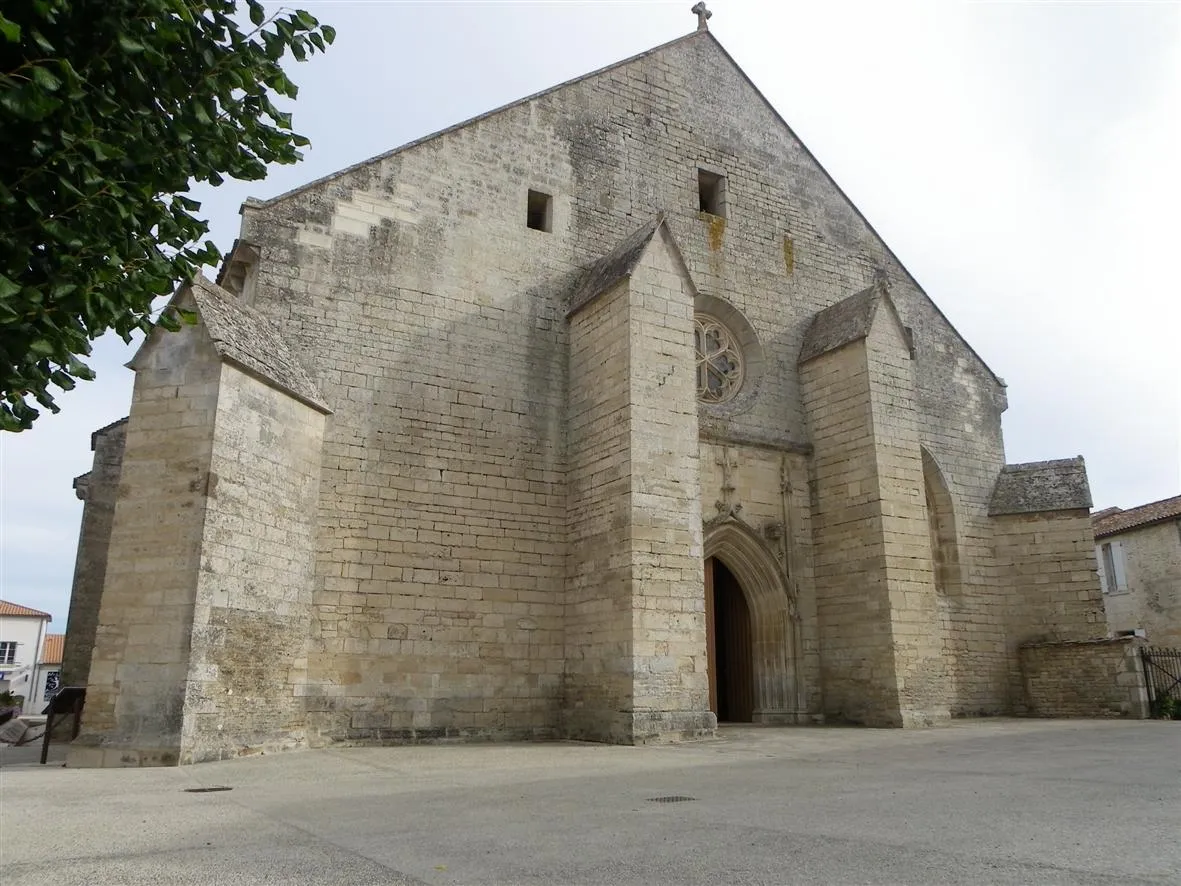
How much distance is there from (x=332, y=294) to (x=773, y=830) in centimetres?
824

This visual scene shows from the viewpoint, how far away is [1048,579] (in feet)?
45.8

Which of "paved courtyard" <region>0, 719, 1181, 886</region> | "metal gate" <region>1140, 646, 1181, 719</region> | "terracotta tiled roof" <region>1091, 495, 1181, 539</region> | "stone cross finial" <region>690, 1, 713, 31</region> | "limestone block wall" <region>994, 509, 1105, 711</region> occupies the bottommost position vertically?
"paved courtyard" <region>0, 719, 1181, 886</region>

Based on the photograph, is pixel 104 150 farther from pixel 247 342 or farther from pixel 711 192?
pixel 711 192

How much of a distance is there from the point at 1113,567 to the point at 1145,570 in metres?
1.03

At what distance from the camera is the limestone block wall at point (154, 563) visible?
771cm

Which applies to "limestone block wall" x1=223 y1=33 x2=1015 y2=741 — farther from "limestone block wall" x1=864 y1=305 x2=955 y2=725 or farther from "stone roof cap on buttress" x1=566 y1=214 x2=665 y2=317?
"limestone block wall" x1=864 y1=305 x2=955 y2=725

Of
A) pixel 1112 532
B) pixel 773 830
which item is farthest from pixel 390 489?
pixel 1112 532

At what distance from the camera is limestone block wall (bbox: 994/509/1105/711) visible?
13.6 metres

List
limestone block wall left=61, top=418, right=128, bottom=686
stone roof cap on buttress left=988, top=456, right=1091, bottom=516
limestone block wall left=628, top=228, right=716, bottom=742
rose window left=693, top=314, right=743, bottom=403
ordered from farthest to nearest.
→ 1. stone roof cap on buttress left=988, top=456, right=1091, bottom=516
2. rose window left=693, top=314, right=743, bottom=403
3. limestone block wall left=61, top=418, right=128, bottom=686
4. limestone block wall left=628, top=228, right=716, bottom=742

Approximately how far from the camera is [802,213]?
14438mm

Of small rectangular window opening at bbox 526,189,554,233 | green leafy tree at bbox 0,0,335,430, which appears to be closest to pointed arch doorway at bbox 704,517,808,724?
small rectangular window opening at bbox 526,189,554,233

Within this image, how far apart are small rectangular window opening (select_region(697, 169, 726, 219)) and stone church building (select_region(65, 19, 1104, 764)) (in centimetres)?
6

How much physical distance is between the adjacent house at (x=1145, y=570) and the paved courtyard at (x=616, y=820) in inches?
700

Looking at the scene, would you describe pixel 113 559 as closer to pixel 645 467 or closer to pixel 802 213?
pixel 645 467
